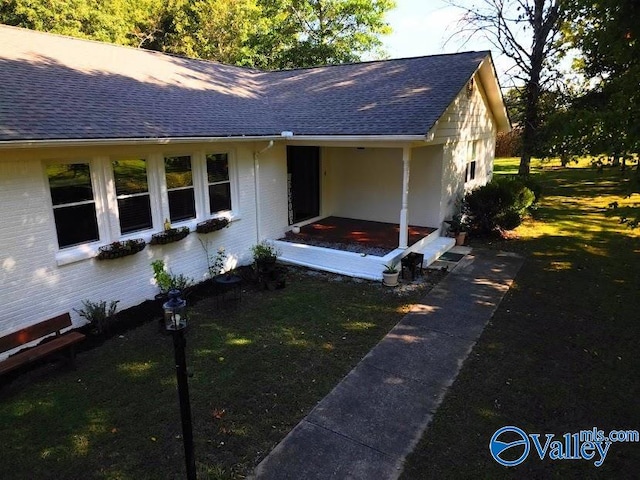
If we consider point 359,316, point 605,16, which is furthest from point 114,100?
point 605,16

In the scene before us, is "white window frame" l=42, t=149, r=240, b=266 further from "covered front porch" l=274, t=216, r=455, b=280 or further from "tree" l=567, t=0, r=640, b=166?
"tree" l=567, t=0, r=640, b=166

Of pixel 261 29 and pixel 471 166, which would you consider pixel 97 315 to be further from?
pixel 261 29

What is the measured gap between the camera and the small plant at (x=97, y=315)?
6656 millimetres

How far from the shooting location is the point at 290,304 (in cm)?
772

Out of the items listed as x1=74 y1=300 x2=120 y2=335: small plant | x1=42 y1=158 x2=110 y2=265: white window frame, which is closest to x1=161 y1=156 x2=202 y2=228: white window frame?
x1=42 y1=158 x2=110 y2=265: white window frame

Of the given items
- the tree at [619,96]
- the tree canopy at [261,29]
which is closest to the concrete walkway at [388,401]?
the tree at [619,96]

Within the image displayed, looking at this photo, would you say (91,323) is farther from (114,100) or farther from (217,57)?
(217,57)

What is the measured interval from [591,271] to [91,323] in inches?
400

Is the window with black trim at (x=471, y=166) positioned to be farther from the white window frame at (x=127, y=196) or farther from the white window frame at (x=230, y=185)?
the white window frame at (x=127, y=196)

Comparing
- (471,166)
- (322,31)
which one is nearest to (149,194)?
(471,166)

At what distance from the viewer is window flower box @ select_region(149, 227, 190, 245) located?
25.3 ft

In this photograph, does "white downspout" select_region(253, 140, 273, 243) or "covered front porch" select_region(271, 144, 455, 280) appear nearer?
"covered front porch" select_region(271, 144, 455, 280)

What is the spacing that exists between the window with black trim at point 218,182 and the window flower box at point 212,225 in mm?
353

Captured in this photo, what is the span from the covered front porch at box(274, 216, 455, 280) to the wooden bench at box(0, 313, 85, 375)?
5.13 metres
